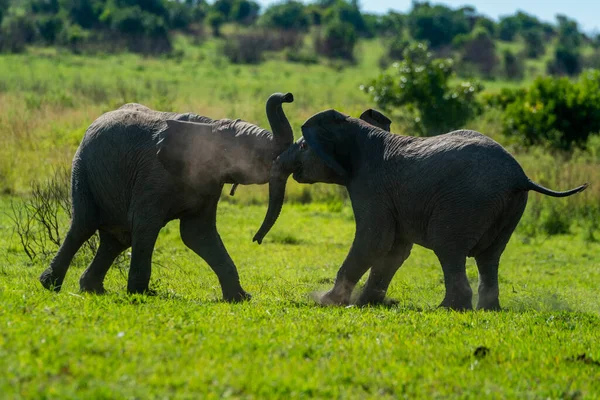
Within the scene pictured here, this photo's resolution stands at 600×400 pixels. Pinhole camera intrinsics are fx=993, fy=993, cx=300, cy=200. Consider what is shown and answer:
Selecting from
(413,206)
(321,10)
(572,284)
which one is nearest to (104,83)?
(572,284)

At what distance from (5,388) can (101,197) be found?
5.40 meters

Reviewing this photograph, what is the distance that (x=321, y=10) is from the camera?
342 ft

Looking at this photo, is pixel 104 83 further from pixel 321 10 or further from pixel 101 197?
pixel 321 10

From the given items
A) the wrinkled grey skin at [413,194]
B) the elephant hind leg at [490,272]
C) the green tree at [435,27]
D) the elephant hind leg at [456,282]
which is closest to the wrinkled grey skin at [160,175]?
the wrinkled grey skin at [413,194]

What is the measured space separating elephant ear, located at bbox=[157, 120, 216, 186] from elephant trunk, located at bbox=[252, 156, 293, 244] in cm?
75

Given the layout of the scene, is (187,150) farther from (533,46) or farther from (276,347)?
(533,46)

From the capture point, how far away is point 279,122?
1116cm

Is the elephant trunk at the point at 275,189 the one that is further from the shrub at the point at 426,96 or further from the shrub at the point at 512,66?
the shrub at the point at 512,66

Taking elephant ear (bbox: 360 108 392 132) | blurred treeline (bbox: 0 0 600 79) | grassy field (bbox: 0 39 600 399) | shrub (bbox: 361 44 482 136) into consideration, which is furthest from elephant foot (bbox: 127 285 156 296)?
blurred treeline (bbox: 0 0 600 79)

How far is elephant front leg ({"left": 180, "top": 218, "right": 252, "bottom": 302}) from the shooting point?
38.3ft

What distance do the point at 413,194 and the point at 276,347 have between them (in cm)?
391

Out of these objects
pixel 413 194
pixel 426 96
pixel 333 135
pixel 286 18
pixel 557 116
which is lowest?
pixel 557 116

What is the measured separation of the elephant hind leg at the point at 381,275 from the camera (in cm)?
1210

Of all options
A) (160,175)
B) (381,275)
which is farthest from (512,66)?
(160,175)
